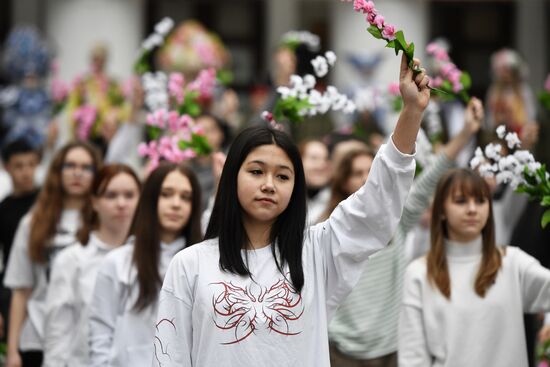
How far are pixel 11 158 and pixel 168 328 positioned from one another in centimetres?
458

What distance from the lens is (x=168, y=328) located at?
4.69m

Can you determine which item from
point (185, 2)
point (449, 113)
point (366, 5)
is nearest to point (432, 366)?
point (366, 5)

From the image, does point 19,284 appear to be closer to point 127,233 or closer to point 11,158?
point 127,233

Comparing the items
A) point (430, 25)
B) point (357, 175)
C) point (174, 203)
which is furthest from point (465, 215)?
point (430, 25)

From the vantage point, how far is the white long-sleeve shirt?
689 centimetres

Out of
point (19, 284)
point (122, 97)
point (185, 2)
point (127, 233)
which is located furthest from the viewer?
point (185, 2)

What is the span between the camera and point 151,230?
6273 millimetres

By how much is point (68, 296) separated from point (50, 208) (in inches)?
32.4

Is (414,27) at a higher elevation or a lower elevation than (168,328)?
higher

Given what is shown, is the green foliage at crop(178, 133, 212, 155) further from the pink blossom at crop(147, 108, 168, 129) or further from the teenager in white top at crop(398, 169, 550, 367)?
the teenager in white top at crop(398, 169, 550, 367)

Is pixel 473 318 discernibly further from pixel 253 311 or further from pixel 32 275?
pixel 32 275

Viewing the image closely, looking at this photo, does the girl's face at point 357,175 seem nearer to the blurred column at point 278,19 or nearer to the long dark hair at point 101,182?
the long dark hair at point 101,182

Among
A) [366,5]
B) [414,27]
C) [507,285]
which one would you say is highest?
[414,27]

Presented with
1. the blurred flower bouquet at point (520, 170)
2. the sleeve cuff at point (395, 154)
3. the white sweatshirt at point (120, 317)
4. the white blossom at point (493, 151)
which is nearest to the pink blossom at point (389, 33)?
the sleeve cuff at point (395, 154)
